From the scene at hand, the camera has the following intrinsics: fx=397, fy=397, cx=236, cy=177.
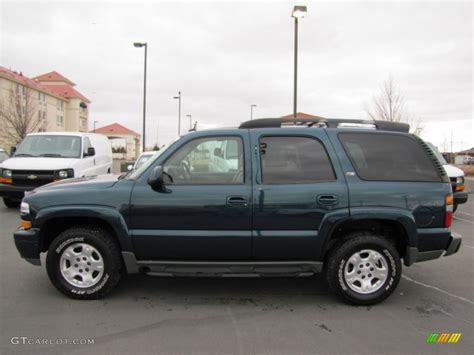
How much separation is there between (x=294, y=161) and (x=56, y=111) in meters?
73.5

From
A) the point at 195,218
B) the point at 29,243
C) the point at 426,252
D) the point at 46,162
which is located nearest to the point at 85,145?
the point at 46,162

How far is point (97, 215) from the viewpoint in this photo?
159 inches

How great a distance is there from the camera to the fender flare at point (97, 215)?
403 cm

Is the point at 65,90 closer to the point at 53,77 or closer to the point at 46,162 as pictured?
the point at 53,77

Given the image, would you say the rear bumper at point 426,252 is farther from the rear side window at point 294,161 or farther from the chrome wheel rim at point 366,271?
the rear side window at point 294,161

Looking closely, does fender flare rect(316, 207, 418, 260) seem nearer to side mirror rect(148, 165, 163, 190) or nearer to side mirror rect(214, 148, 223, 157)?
side mirror rect(214, 148, 223, 157)

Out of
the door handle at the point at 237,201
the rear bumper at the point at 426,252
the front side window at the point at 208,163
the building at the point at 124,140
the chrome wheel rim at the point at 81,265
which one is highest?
the building at the point at 124,140

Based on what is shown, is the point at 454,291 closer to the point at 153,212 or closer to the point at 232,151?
the point at 232,151

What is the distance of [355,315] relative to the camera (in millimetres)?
3922

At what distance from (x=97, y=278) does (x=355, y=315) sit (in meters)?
2.66

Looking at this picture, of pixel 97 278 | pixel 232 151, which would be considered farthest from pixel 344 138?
pixel 97 278

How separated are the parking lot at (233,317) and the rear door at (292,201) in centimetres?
65

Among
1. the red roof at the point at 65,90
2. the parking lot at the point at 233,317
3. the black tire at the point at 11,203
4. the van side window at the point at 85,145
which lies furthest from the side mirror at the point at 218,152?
the red roof at the point at 65,90

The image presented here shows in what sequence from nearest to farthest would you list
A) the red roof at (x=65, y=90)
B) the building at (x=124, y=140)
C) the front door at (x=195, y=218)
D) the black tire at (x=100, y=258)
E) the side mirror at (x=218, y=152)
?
the front door at (x=195, y=218) → the black tire at (x=100, y=258) → the side mirror at (x=218, y=152) → the building at (x=124, y=140) → the red roof at (x=65, y=90)
